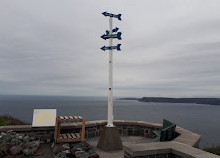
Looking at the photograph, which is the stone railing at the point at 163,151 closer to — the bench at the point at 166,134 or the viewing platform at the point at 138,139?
the viewing platform at the point at 138,139

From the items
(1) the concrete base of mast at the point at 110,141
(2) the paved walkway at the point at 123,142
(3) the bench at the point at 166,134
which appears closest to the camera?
(3) the bench at the point at 166,134

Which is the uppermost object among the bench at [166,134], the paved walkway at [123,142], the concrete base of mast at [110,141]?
the bench at [166,134]

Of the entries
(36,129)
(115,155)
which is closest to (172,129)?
(115,155)

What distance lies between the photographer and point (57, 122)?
24.5 ft

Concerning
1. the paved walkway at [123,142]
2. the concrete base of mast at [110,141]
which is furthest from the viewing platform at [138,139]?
the concrete base of mast at [110,141]

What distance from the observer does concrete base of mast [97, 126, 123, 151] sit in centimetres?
720

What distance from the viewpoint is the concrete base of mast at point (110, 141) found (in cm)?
720

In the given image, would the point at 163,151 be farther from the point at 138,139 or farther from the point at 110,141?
the point at 138,139

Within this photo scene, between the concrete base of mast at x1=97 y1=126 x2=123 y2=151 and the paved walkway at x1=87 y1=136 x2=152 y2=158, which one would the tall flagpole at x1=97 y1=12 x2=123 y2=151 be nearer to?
the concrete base of mast at x1=97 y1=126 x2=123 y2=151

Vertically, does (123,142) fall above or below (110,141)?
below

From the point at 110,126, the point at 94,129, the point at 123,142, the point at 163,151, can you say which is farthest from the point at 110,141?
the point at 163,151

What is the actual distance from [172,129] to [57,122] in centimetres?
403

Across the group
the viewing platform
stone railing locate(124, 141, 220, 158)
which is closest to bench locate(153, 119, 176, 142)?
the viewing platform

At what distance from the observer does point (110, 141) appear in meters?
7.23
